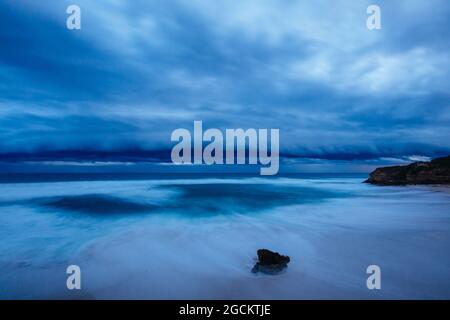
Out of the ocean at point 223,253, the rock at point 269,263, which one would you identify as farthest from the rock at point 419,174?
the rock at point 269,263

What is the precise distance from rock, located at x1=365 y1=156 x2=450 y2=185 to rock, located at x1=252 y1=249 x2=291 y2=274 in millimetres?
16375

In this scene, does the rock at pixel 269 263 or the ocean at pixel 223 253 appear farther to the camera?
the rock at pixel 269 263

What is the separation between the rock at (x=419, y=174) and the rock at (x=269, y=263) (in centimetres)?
1637

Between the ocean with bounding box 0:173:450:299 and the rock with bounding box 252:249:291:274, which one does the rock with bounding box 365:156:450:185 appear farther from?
the rock with bounding box 252:249:291:274

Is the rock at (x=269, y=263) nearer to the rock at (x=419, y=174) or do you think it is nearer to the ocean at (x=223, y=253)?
the ocean at (x=223, y=253)

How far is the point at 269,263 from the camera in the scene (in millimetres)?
4625

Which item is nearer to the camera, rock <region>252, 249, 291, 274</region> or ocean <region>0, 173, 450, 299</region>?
ocean <region>0, 173, 450, 299</region>

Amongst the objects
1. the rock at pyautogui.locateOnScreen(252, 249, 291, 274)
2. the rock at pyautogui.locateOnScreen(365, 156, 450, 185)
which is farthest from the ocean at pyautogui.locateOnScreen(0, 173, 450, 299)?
the rock at pyautogui.locateOnScreen(365, 156, 450, 185)

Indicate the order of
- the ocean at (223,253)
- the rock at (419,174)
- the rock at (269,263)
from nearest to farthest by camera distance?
the ocean at (223,253), the rock at (269,263), the rock at (419,174)

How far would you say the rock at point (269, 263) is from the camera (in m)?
4.52

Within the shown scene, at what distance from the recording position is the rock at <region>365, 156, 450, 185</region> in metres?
16.7

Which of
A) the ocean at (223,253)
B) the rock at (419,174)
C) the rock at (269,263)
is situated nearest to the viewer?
the ocean at (223,253)
